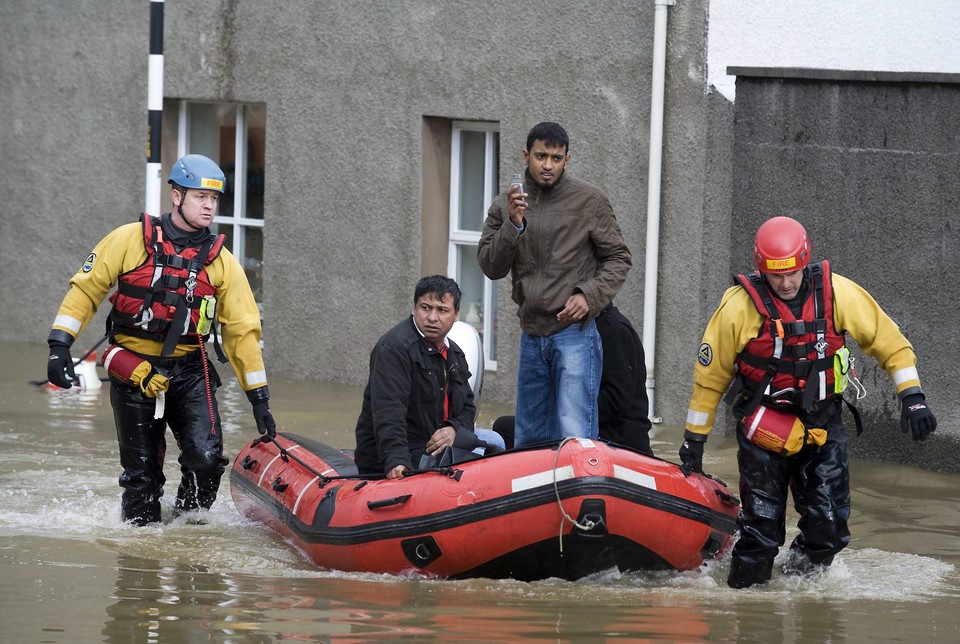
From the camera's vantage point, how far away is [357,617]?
5.29 metres

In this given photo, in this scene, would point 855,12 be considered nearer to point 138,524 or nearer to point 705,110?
point 705,110

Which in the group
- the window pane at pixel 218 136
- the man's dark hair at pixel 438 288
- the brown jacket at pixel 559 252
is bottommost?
the man's dark hair at pixel 438 288

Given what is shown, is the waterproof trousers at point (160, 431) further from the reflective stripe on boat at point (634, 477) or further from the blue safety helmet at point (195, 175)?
the reflective stripe on boat at point (634, 477)

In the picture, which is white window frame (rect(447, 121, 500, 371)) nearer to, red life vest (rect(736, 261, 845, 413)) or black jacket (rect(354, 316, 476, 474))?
black jacket (rect(354, 316, 476, 474))

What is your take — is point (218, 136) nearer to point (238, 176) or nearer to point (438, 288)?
point (238, 176)

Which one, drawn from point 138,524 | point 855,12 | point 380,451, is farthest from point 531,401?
point 855,12

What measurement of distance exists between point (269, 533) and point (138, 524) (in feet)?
2.05

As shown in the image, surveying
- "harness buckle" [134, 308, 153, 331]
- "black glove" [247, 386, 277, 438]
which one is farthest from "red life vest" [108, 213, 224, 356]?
"black glove" [247, 386, 277, 438]

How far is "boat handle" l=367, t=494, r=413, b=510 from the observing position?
20.0ft

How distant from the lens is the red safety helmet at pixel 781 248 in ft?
18.9

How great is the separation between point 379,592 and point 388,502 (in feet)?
1.54

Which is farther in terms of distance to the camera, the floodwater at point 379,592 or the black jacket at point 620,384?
the black jacket at point 620,384

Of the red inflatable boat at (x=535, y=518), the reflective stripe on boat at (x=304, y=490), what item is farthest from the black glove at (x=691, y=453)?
the reflective stripe on boat at (x=304, y=490)

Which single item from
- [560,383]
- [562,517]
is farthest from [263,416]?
[562,517]
